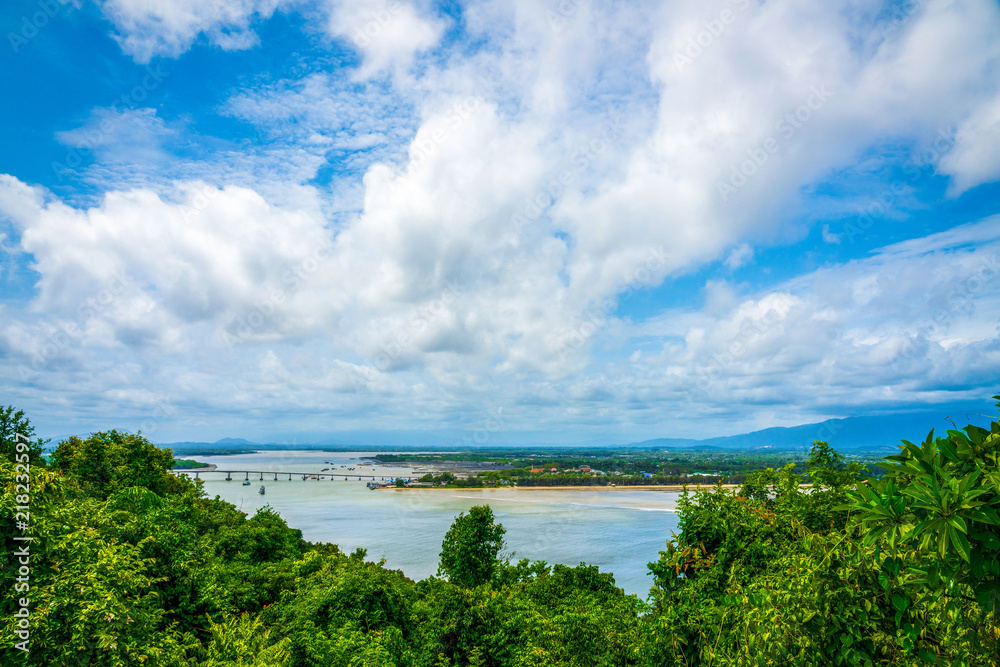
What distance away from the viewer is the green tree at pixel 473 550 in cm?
2100

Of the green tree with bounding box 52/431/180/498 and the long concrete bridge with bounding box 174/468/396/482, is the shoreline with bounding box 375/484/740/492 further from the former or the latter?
the green tree with bounding box 52/431/180/498

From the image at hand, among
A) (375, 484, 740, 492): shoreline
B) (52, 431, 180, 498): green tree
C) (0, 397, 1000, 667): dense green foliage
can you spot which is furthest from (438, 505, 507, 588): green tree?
(375, 484, 740, 492): shoreline

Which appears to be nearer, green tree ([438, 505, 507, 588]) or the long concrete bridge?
green tree ([438, 505, 507, 588])

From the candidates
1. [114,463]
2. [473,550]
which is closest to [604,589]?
[473,550]

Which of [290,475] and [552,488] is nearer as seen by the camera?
[552,488]

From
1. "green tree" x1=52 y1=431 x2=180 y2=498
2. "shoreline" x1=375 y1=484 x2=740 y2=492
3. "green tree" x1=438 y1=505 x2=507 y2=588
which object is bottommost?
"shoreline" x1=375 y1=484 x2=740 y2=492

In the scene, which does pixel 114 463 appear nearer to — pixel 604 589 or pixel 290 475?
pixel 604 589

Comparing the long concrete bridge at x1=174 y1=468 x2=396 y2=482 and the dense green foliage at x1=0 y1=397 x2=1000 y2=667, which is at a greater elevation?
the dense green foliage at x1=0 y1=397 x2=1000 y2=667

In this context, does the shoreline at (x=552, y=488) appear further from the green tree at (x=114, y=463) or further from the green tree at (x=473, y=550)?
the green tree at (x=473, y=550)

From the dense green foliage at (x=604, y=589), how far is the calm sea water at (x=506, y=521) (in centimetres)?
1413

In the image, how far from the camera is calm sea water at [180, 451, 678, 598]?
110ft

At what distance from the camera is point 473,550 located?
21016 millimetres

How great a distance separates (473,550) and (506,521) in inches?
1063

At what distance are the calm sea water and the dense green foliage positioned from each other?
46.4 feet
